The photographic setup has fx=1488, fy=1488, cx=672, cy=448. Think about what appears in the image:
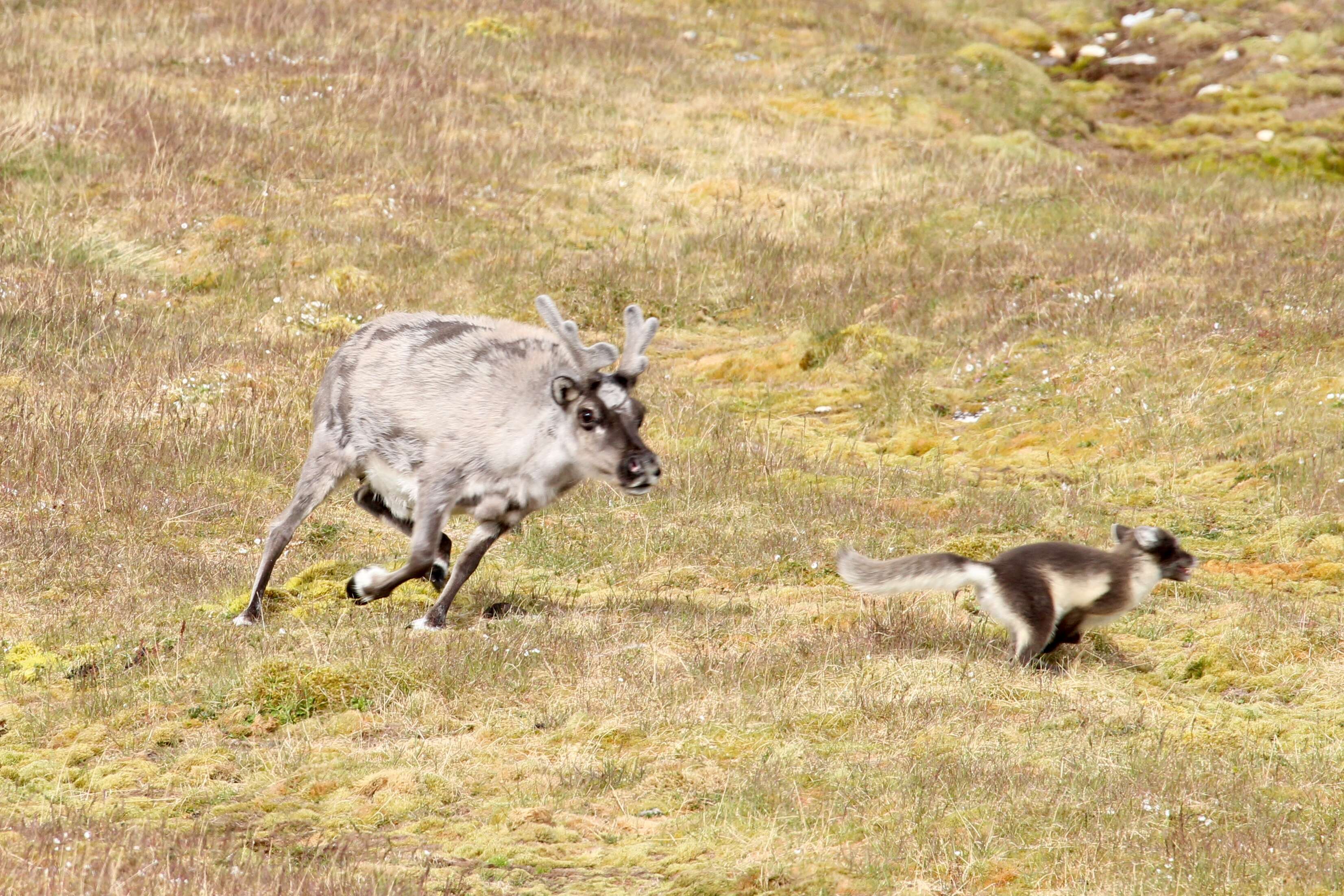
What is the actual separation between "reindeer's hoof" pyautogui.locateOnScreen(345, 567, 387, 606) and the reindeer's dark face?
1502 millimetres

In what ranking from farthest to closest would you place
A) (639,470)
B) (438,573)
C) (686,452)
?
(686,452), (438,573), (639,470)

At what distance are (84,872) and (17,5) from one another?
2577cm

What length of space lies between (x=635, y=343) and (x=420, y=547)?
1947mm

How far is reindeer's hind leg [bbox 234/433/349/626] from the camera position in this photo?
1011 cm

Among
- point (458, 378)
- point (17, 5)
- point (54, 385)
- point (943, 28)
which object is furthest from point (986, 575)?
point (943, 28)

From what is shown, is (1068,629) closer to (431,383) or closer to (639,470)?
(639,470)

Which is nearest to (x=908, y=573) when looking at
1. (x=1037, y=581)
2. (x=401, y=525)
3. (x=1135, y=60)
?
(x=1037, y=581)

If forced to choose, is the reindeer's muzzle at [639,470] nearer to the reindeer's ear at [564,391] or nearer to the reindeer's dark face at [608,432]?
the reindeer's dark face at [608,432]

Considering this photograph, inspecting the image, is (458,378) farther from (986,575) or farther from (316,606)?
(986,575)

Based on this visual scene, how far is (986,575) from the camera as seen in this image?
9141 millimetres

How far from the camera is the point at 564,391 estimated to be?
9562mm

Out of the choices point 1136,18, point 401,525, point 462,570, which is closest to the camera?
point 462,570

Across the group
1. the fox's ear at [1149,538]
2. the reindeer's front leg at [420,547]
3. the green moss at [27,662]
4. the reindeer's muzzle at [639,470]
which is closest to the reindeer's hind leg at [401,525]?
the reindeer's front leg at [420,547]

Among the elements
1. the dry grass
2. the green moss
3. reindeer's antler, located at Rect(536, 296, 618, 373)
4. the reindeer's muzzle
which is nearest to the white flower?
the dry grass
